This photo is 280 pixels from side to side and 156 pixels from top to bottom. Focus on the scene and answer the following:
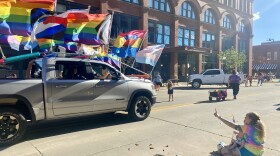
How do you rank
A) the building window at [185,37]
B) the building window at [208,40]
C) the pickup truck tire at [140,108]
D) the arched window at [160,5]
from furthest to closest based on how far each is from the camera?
the building window at [208,40] < the building window at [185,37] < the arched window at [160,5] < the pickup truck tire at [140,108]

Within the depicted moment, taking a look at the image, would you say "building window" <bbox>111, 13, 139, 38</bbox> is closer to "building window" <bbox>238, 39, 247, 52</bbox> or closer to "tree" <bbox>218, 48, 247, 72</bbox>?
"tree" <bbox>218, 48, 247, 72</bbox>

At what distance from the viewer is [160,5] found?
98.6ft

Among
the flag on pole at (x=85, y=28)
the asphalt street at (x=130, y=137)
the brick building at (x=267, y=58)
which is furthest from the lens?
the brick building at (x=267, y=58)

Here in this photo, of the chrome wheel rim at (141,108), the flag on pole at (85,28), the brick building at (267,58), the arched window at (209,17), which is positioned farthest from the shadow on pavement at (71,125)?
the brick building at (267,58)

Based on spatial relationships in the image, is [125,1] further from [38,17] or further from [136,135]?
[136,135]

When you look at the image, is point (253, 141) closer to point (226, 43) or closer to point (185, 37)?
point (185, 37)

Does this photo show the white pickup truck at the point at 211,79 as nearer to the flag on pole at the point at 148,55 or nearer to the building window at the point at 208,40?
the building window at the point at 208,40

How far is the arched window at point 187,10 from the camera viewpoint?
3297cm

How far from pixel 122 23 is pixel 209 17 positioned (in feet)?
57.9

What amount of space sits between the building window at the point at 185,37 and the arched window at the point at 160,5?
3.49 m

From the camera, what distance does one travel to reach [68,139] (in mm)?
5980

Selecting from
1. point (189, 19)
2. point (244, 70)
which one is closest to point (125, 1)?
point (189, 19)

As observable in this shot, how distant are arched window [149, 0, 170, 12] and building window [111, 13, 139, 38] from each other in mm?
3194

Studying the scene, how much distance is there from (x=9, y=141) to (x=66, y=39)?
3.77 metres
